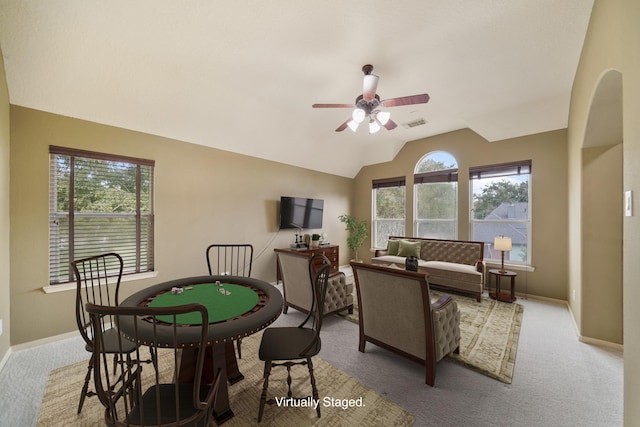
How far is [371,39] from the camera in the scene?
2.38 meters

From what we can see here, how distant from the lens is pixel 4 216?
7.80 ft

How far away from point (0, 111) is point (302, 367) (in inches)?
144

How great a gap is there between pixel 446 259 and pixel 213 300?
14.7 feet

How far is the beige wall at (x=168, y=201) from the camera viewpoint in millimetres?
2594

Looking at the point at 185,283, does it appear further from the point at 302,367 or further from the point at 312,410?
the point at 312,410

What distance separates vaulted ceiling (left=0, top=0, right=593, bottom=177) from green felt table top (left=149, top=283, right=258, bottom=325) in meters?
2.36

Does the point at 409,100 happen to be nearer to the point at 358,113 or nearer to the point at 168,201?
the point at 358,113

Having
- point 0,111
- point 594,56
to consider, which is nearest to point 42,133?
point 0,111

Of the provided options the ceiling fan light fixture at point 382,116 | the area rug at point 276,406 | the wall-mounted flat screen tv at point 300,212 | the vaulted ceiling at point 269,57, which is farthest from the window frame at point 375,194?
the area rug at point 276,406

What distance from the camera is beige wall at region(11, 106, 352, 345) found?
2.59 meters

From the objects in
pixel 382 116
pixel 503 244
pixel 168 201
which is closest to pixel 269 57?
pixel 382 116

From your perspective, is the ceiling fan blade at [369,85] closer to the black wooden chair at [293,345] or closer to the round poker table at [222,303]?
the black wooden chair at [293,345]

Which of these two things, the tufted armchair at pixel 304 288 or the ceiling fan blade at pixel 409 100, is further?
the tufted armchair at pixel 304 288

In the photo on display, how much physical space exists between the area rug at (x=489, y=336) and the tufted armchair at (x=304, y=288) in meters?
0.28
